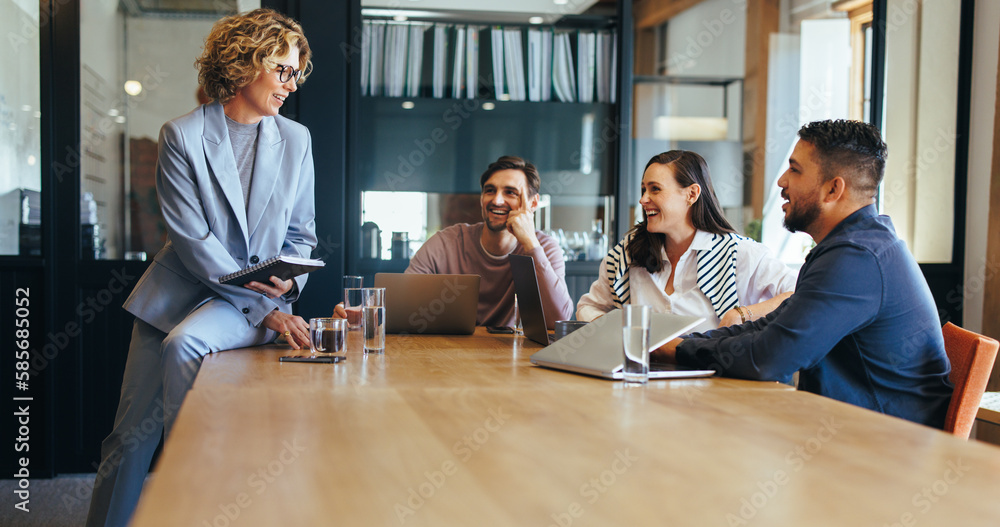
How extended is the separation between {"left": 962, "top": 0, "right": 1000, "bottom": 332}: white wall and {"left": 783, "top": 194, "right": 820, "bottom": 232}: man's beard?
235cm

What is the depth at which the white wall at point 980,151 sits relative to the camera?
361cm

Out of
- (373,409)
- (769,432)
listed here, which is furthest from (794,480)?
(373,409)

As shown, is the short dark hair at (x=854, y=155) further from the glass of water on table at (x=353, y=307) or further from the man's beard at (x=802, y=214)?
the glass of water on table at (x=353, y=307)

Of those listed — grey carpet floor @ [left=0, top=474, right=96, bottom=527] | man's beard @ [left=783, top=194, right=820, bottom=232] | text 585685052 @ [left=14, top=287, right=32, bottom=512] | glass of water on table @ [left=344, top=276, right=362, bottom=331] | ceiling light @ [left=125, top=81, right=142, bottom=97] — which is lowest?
grey carpet floor @ [left=0, top=474, right=96, bottom=527]

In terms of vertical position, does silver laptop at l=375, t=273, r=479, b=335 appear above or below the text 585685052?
above

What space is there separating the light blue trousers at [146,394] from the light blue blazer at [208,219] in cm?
5

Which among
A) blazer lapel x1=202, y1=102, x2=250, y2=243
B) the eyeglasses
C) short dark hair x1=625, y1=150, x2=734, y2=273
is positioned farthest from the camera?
short dark hair x1=625, y1=150, x2=734, y2=273

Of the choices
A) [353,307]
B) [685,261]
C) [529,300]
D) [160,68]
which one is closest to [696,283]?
[685,261]

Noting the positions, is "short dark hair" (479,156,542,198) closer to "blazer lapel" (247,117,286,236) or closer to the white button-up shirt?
the white button-up shirt

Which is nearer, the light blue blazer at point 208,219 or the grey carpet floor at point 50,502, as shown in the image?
the light blue blazer at point 208,219

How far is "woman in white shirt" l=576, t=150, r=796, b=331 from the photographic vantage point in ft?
7.51

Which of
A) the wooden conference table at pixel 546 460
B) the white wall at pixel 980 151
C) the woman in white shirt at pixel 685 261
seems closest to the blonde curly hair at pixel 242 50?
the wooden conference table at pixel 546 460

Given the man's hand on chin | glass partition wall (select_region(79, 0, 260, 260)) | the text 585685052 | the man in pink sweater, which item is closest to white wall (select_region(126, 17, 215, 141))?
glass partition wall (select_region(79, 0, 260, 260))

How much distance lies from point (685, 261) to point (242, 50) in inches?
56.5
